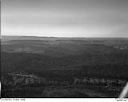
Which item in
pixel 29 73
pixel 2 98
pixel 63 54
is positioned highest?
pixel 63 54

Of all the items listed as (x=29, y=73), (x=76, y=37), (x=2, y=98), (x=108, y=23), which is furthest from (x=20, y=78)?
(x=108, y=23)

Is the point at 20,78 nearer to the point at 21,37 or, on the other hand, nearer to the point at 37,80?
the point at 37,80

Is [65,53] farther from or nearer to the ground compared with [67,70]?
farther from the ground

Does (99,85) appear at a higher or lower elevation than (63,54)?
lower

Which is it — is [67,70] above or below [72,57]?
below
